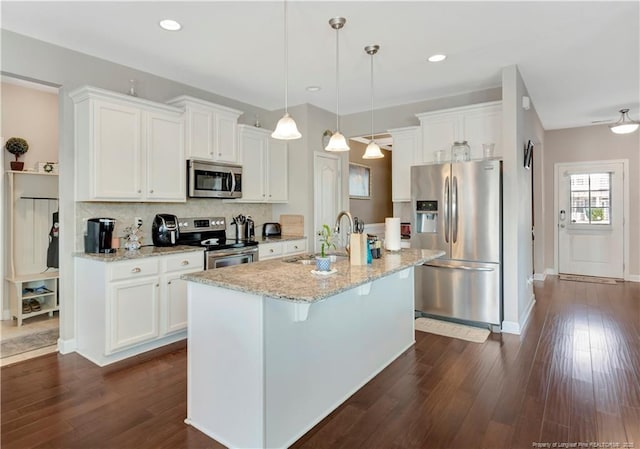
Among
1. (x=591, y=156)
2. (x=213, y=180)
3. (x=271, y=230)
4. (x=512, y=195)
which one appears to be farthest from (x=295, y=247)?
(x=591, y=156)

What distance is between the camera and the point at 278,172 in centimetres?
516

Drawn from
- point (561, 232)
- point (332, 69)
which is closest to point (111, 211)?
point (332, 69)

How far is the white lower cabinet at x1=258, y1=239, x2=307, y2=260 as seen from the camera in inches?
173

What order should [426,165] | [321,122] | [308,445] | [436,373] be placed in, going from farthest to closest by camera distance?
[321,122] → [426,165] → [436,373] → [308,445]

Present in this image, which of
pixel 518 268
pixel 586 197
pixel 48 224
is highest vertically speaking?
pixel 586 197

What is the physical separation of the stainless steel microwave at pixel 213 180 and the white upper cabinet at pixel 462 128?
2.30m

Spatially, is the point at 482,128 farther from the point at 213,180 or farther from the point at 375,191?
the point at 375,191

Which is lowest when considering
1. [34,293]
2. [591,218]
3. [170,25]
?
[34,293]

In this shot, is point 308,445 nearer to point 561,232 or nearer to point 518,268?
point 518,268

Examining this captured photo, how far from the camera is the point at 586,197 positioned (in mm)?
6727

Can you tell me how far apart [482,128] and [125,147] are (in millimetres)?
3725

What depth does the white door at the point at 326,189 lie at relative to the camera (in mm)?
5219

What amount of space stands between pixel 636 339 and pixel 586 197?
389cm

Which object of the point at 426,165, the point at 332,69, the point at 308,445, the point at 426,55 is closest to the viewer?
the point at 308,445
